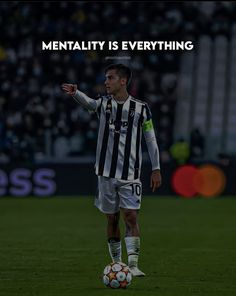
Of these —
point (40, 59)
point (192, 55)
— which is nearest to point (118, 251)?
point (40, 59)

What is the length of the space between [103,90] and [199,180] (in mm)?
4549

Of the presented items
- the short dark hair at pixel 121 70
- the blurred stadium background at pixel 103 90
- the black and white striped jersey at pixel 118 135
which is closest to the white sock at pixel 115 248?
the black and white striped jersey at pixel 118 135

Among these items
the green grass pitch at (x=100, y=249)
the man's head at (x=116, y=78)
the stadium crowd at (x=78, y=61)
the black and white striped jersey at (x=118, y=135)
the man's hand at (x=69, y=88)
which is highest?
the stadium crowd at (x=78, y=61)

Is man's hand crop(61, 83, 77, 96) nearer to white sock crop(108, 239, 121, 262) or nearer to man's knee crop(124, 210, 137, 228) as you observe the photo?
man's knee crop(124, 210, 137, 228)

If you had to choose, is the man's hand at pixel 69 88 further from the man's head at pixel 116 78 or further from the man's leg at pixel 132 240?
the man's leg at pixel 132 240

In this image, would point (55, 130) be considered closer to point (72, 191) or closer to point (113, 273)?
point (72, 191)

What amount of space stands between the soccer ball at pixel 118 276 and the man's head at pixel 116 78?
6.01 feet

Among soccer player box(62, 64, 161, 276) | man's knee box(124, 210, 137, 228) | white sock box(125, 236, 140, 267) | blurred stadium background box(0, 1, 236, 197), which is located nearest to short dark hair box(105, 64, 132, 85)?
soccer player box(62, 64, 161, 276)

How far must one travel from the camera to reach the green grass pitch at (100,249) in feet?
31.1

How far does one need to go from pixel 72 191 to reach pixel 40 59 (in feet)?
22.4

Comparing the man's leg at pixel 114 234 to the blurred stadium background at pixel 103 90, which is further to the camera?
the blurred stadium background at pixel 103 90

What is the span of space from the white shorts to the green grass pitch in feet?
2.37

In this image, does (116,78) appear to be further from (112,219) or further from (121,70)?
(112,219)

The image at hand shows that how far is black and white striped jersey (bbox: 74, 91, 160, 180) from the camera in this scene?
10.2 m
